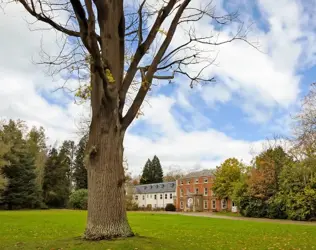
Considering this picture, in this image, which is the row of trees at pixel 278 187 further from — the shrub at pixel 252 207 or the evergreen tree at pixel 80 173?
the evergreen tree at pixel 80 173

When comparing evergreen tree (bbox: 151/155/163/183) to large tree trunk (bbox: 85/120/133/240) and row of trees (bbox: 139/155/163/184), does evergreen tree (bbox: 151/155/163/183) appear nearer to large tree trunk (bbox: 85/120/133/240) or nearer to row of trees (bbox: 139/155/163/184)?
row of trees (bbox: 139/155/163/184)

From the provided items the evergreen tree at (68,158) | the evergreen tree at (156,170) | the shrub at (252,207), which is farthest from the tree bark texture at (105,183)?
the evergreen tree at (156,170)

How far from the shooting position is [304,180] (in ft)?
98.5

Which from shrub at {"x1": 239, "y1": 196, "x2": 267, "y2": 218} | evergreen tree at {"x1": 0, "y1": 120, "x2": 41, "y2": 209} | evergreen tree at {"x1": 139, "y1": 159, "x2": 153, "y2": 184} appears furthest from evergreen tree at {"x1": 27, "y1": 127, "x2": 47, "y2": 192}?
evergreen tree at {"x1": 139, "y1": 159, "x2": 153, "y2": 184}

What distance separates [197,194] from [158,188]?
614 inches

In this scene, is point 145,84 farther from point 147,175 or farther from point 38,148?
point 147,175

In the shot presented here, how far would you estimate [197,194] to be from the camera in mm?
62812

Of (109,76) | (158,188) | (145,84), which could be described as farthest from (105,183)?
(158,188)

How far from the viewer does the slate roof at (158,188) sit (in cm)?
7306

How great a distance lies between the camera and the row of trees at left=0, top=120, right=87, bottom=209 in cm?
4647

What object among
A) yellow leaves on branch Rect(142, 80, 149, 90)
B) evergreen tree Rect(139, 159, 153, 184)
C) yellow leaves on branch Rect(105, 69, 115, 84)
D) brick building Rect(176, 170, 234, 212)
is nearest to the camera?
yellow leaves on branch Rect(105, 69, 115, 84)

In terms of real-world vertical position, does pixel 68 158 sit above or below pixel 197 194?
above

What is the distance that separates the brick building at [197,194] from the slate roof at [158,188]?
4.20m

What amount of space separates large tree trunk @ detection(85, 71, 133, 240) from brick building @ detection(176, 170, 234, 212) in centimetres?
5198
